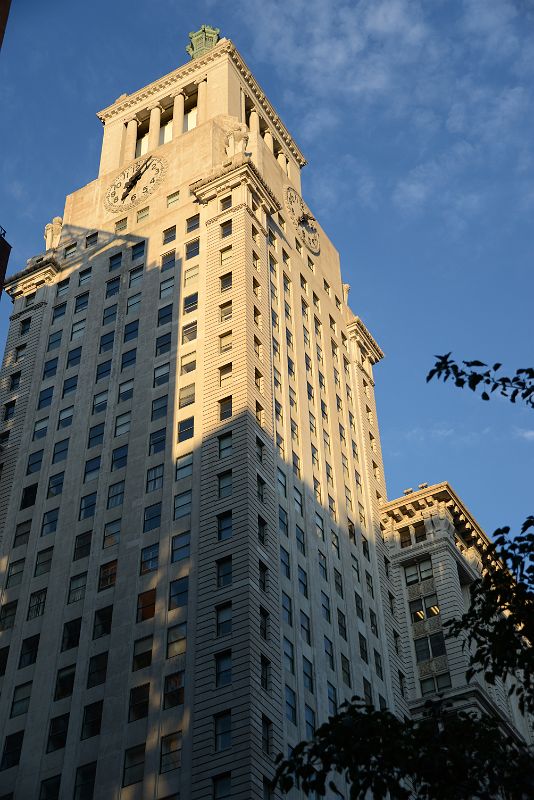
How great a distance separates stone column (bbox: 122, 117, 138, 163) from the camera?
4224 inches

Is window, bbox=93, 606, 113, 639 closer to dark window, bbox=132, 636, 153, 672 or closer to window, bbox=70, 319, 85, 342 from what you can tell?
dark window, bbox=132, 636, 153, 672

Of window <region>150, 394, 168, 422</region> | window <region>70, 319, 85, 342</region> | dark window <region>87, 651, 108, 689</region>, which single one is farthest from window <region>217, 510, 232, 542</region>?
window <region>70, 319, 85, 342</region>

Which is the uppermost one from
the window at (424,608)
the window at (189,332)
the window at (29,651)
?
the window at (189,332)

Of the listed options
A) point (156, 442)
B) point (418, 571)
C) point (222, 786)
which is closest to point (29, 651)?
point (156, 442)

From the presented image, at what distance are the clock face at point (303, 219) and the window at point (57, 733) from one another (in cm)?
5052

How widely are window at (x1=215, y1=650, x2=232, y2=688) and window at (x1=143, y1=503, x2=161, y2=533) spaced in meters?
11.8

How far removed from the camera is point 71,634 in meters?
69.5

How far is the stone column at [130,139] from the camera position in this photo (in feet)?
352

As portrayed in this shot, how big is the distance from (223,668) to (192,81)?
66.5 meters

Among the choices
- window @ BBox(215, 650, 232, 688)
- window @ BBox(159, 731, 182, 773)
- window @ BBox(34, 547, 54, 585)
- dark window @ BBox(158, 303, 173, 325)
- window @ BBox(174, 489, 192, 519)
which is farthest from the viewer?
dark window @ BBox(158, 303, 173, 325)

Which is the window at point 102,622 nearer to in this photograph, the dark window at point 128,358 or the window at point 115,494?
the window at point 115,494

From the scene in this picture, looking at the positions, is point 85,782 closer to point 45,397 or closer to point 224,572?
point 224,572

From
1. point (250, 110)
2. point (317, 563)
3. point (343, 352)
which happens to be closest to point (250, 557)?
point (317, 563)

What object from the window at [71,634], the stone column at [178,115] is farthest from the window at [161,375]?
the stone column at [178,115]
